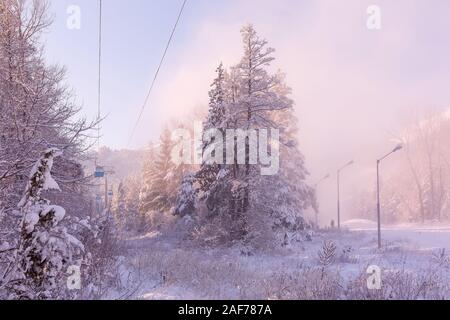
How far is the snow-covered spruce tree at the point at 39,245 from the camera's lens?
5.80 metres

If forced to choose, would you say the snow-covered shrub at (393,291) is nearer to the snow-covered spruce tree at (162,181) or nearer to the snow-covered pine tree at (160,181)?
the snow-covered spruce tree at (162,181)

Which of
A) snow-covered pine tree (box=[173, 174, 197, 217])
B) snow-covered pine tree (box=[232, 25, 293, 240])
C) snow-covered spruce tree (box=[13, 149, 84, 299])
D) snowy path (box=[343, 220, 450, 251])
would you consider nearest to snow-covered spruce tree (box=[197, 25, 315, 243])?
snow-covered pine tree (box=[232, 25, 293, 240])

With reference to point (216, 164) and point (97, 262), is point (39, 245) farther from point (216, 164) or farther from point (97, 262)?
point (216, 164)

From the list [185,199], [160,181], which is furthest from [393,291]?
[160,181]

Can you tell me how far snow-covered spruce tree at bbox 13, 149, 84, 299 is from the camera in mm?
5801

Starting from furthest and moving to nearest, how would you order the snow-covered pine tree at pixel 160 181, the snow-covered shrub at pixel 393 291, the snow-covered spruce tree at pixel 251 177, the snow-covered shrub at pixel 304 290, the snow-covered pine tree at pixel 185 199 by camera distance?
the snow-covered pine tree at pixel 160 181
the snow-covered pine tree at pixel 185 199
the snow-covered spruce tree at pixel 251 177
the snow-covered shrub at pixel 304 290
the snow-covered shrub at pixel 393 291

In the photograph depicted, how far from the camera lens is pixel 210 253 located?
19750mm

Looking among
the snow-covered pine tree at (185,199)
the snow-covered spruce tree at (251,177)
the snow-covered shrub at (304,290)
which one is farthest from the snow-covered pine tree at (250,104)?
the snow-covered shrub at (304,290)

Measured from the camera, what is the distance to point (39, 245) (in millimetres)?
5832

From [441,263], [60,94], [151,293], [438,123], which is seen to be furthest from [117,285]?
[438,123]

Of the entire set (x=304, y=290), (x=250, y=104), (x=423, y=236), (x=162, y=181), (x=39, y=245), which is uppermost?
(x=250, y=104)

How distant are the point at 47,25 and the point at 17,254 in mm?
10480
